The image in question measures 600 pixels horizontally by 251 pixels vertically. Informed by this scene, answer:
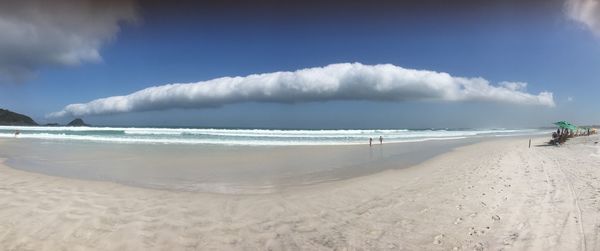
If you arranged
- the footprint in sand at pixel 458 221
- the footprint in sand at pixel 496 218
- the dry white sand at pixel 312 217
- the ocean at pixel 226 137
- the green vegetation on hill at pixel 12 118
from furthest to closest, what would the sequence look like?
1. the green vegetation on hill at pixel 12 118
2. the ocean at pixel 226 137
3. the footprint in sand at pixel 496 218
4. the footprint in sand at pixel 458 221
5. the dry white sand at pixel 312 217

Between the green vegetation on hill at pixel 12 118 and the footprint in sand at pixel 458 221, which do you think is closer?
the footprint in sand at pixel 458 221

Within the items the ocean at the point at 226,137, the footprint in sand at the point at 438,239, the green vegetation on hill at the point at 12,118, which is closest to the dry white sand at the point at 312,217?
the footprint in sand at the point at 438,239

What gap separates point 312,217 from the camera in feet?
21.7

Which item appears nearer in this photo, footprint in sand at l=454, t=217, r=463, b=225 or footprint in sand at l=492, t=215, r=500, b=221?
footprint in sand at l=454, t=217, r=463, b=225

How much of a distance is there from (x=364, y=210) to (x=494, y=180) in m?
5.66

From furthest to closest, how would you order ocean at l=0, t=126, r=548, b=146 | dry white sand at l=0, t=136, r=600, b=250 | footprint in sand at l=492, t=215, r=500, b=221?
Answer: ocean at l=0, t=126, r=548, b=146
footprint in sand at l=492, t=215, r=500, b=221
dry white sand at l=0, t=136, r=600, b=250

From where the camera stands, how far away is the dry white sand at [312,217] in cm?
521

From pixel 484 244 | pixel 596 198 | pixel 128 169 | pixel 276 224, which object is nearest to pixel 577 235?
pixel 484 244

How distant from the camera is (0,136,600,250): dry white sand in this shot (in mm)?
5211

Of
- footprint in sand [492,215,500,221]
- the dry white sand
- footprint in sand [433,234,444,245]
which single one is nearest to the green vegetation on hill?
the dry white sand

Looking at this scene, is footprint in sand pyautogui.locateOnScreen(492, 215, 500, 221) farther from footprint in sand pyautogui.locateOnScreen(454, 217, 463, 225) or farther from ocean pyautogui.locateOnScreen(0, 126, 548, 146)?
ocean pyautogui.locateOnScreen(0, 126, 548, 146)

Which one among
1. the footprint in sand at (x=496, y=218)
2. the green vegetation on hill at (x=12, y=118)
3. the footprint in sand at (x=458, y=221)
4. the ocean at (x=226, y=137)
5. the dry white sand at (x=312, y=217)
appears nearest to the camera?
the dry white sand at (x=312, y=217)

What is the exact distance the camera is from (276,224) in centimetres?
616

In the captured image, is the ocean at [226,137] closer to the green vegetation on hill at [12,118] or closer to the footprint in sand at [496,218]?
the footprint in sand at [496,218]
